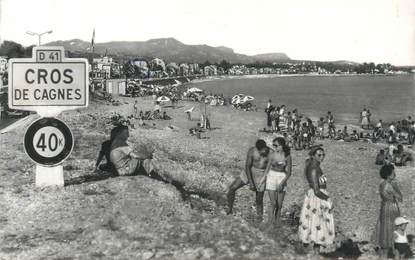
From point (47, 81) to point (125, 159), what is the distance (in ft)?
6.85

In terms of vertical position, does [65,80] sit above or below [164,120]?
above

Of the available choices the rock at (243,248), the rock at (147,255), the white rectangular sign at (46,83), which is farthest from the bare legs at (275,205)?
the white rectangular sign at (46,83)

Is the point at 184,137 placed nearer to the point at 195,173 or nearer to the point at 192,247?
the point at 195,173

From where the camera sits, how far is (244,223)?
815cm

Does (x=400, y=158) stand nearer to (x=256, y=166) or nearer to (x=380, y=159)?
(x=380, y=159)

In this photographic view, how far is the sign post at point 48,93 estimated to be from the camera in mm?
8492

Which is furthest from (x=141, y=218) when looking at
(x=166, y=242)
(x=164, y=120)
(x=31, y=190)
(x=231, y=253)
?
(x=164, y=120)

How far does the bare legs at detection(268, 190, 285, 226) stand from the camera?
26.0ft

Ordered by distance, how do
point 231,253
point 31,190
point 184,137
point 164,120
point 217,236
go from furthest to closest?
1. point 164,120
2. point 184,137
3. point 31,190
4. point 217,236
5. point 231,253

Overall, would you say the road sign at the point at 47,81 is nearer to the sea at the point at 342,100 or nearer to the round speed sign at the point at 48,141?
the round speed sign at the point at 48,141

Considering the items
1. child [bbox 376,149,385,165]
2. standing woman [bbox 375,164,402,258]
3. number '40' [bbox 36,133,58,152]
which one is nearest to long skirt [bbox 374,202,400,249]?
standing woman [bbox 375,164,402,258]

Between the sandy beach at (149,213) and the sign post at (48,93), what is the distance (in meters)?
0.76

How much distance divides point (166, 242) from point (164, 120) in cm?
1772

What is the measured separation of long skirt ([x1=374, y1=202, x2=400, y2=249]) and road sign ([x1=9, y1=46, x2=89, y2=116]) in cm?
530
